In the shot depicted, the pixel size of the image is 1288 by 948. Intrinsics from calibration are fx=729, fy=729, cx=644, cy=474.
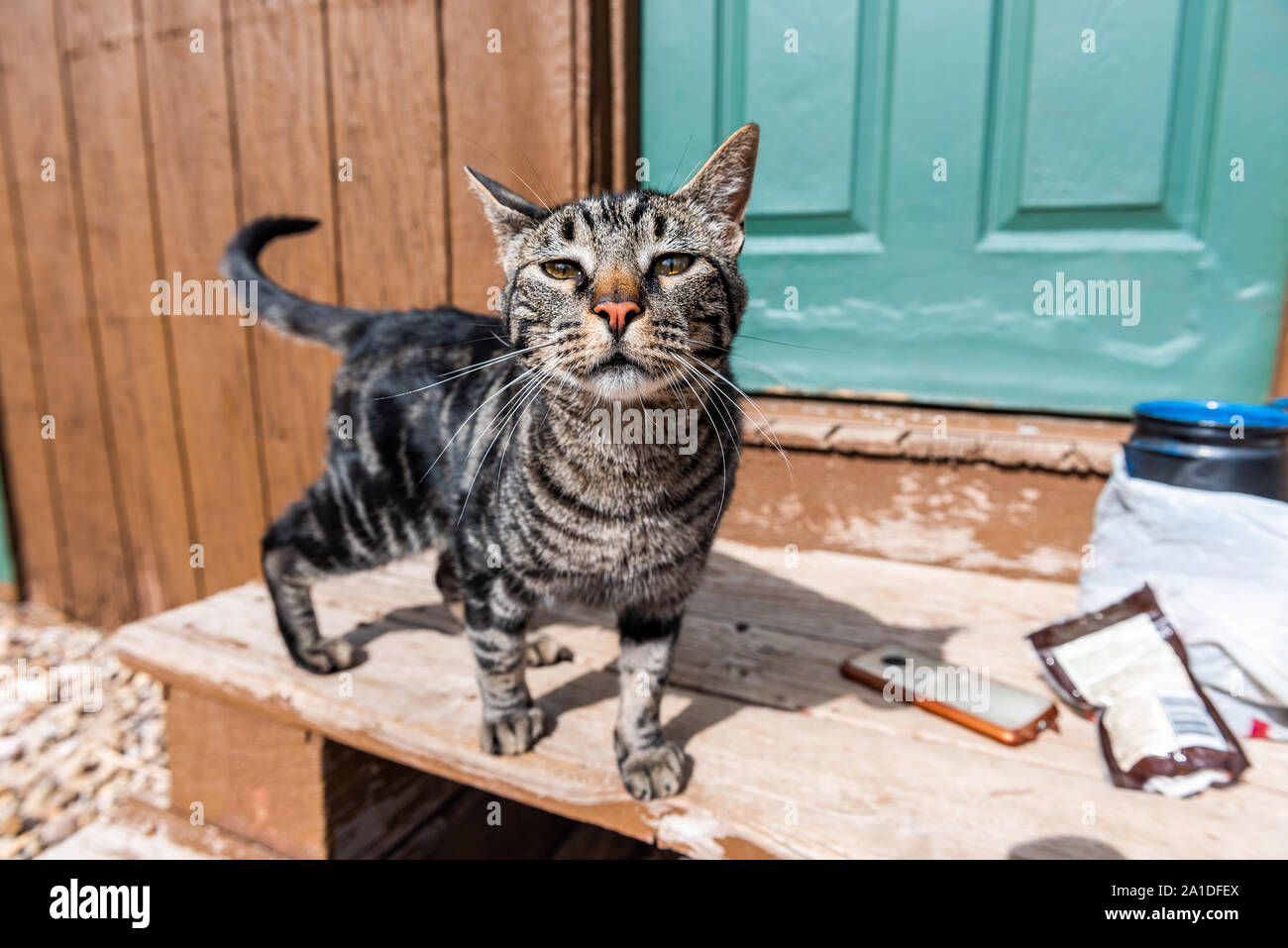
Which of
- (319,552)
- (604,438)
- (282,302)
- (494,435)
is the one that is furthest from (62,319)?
(604,438)

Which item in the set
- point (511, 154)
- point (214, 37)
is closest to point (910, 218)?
point (511, 154)

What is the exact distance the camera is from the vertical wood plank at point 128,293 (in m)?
3.24

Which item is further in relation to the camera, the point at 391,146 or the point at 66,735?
the point at 66,735

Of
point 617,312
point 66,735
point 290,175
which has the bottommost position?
point 66,735

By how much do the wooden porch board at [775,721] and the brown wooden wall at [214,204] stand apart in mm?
1282

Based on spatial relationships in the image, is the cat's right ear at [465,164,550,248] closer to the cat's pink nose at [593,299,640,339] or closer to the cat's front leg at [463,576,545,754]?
the cat's pink nose at [593,299,640,339]

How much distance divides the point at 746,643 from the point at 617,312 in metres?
1.10

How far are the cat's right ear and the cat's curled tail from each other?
2.36 ft

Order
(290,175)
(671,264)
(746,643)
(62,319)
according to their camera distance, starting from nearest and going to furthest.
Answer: (671,264) → (746,643) → (290,175) → (62,319)

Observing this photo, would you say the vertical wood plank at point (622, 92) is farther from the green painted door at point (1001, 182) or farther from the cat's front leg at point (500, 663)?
the cat's front leg at point (500, 663)

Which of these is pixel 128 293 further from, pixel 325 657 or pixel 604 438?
pixel 604 438

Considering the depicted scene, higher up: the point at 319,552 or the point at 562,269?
the point at 562,269

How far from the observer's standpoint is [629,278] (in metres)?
1.27

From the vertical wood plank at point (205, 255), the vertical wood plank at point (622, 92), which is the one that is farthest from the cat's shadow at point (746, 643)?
the vertical wood plank at point (205, 255)
